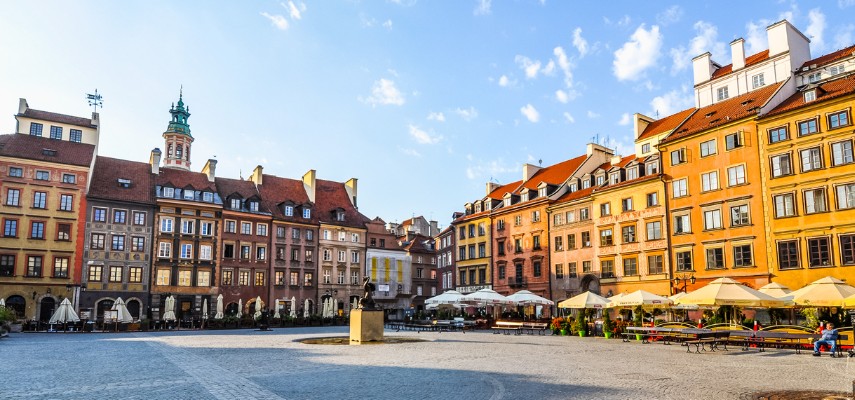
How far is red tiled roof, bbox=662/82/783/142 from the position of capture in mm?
38906

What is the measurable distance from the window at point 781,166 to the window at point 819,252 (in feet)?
14.1

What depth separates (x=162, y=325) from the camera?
1801 inches

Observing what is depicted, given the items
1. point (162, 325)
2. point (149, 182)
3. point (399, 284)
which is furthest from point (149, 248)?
point (399, 284)

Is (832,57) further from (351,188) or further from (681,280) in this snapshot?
(351,188)

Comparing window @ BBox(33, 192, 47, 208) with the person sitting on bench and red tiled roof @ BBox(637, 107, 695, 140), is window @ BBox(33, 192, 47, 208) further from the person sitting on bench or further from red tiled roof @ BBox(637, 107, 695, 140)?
the person sitting on bench

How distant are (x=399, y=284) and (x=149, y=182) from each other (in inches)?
1160

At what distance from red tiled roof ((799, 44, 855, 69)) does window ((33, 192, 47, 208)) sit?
5745 centimetres

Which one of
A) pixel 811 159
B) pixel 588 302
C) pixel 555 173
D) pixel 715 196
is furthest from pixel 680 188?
pixel 555 173

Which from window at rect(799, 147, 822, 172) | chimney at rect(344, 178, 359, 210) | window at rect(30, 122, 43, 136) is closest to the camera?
window at rect(799, 147, 822, 172)

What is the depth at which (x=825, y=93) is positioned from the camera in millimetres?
35312

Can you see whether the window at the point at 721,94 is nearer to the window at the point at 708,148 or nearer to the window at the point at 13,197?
the window at the point at 708,148

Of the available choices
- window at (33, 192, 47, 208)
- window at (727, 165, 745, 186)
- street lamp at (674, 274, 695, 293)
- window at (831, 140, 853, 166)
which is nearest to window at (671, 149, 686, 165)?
window at (727, 165, 745, 186)

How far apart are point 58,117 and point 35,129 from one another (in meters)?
2.17

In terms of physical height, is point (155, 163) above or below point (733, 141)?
above
